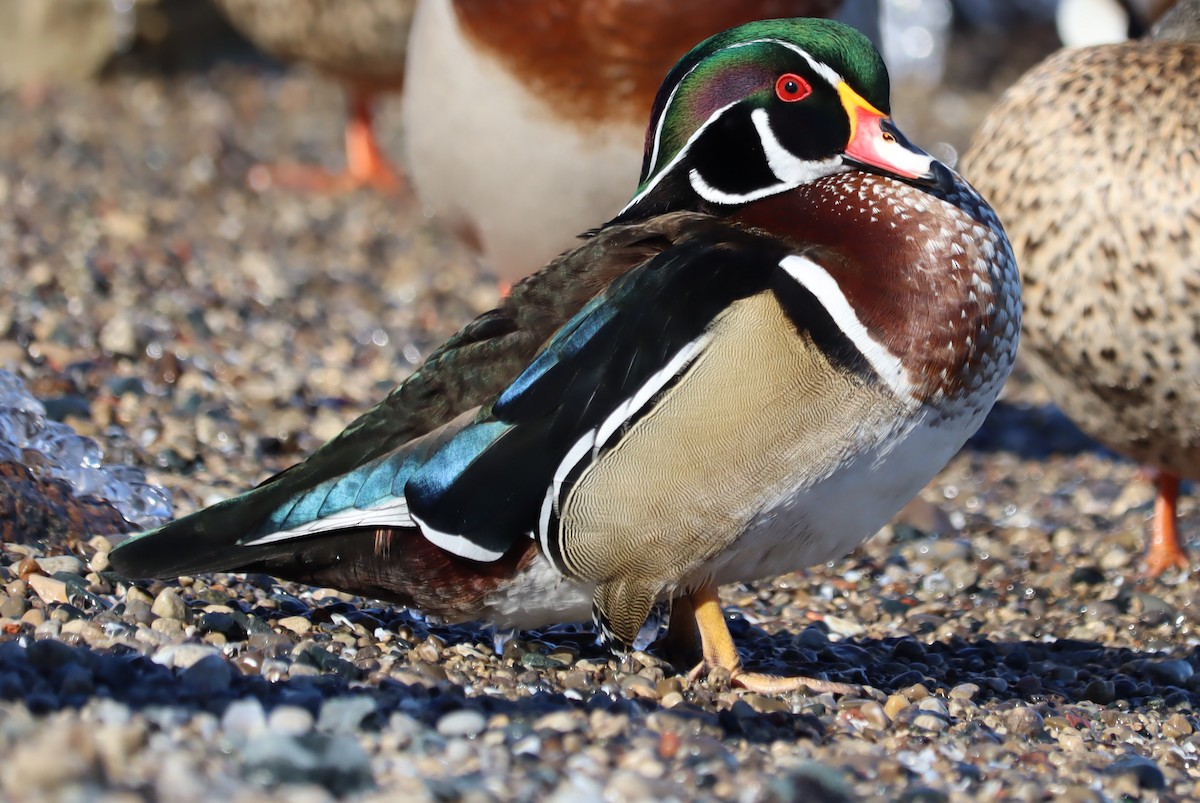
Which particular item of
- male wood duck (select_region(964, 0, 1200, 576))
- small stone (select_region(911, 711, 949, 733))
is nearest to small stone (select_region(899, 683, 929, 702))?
small stone (select_region(911, 711, 949, 733))

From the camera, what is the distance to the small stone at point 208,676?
2.44m

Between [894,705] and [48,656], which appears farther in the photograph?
[894,705]

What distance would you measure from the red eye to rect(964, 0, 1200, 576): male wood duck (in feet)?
4.27

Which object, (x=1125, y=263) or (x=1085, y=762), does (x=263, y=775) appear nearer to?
(x=1085, y=762)

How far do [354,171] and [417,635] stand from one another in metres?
4.77

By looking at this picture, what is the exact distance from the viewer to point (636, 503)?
2656mm

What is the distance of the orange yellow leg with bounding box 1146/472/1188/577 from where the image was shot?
13.7 feet

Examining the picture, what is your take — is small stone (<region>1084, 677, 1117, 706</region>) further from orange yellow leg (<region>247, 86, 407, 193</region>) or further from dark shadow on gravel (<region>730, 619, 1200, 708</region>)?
orange yellow leg (<region>247, 86, 407, 193</region>)

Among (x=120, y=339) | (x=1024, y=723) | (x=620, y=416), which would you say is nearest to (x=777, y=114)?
(x=620, y=416)

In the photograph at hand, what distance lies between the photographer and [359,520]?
9.00 ft

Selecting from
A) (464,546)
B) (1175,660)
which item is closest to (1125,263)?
(1175,660)

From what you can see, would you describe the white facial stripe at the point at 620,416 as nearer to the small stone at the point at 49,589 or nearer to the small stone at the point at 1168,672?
the small stone at the point at 49,589

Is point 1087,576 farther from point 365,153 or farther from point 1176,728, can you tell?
point 365,153

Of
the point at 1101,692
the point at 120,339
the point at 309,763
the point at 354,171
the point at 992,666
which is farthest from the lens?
the point at 354,171
